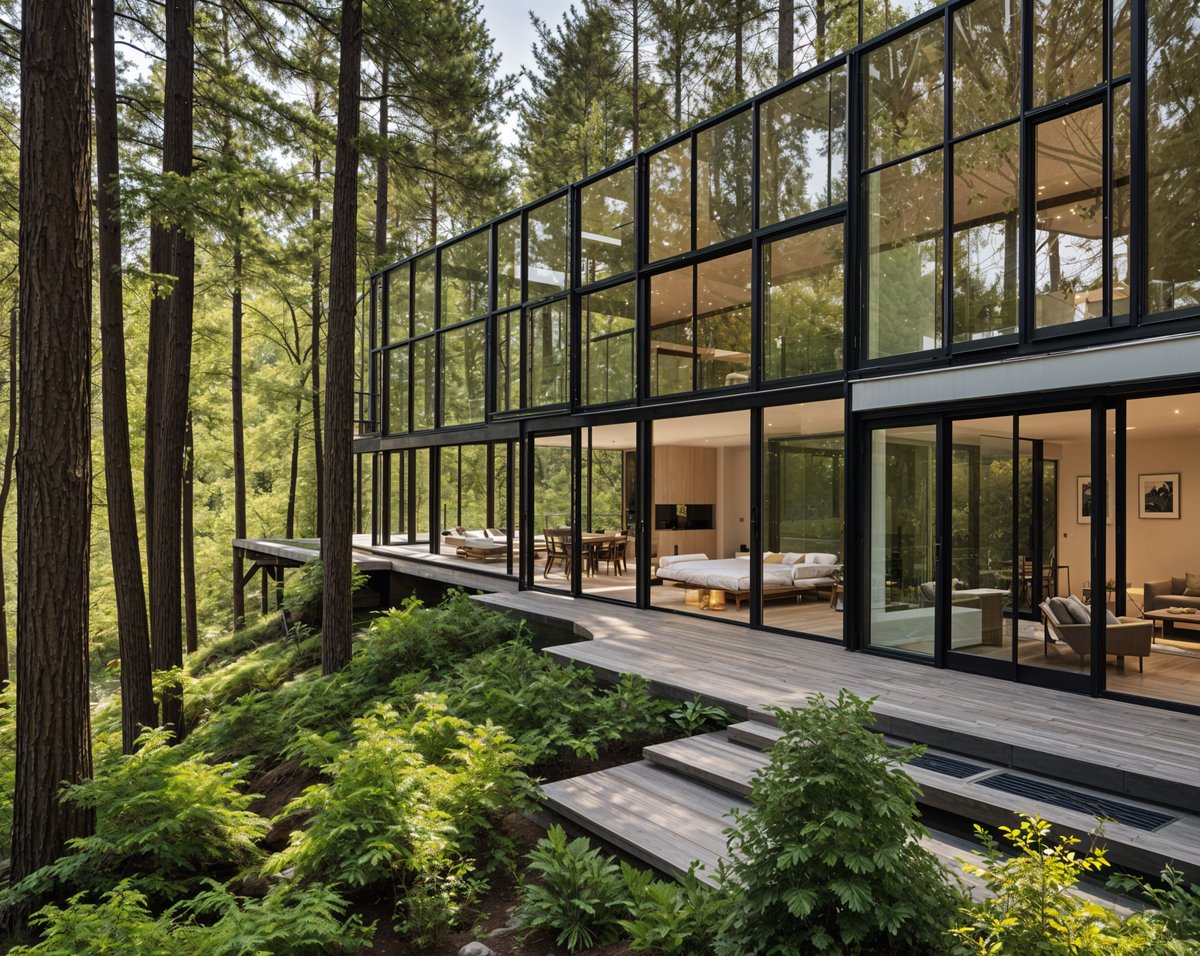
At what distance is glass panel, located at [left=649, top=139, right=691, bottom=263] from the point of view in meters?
9.89

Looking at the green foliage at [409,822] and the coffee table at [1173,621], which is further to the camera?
the coffee table at [1173,621]

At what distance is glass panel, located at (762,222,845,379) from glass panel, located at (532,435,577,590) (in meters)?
4.13

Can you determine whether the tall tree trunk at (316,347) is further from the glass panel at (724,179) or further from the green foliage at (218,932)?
the green foliage at (218,932)

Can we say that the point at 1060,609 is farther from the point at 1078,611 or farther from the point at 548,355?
the point at 548,355

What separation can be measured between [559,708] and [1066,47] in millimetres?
7223

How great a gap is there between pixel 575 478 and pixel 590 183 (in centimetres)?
464

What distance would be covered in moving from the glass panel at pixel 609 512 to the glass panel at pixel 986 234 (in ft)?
17.9

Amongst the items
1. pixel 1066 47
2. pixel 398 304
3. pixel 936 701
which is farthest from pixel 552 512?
pixel 1066 47

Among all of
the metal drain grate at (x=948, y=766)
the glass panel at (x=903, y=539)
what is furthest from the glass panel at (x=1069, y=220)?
the metal drain grate at (x=948, y=766)

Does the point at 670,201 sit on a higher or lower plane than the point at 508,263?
lower

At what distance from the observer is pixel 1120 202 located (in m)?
5.98

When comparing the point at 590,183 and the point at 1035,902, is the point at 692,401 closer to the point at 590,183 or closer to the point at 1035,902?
the point at 590,183

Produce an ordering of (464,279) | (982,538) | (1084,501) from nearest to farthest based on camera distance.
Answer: (1084,501), (982,538), (464,279)

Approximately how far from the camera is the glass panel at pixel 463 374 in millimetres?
14227
